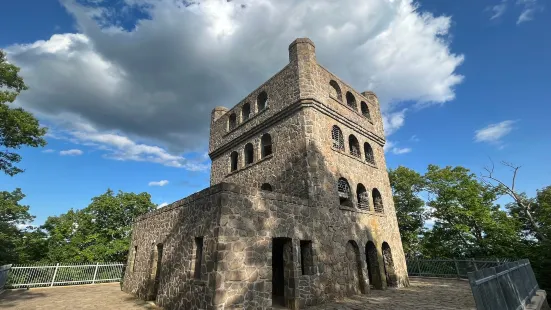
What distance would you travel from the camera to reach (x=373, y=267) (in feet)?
39.3

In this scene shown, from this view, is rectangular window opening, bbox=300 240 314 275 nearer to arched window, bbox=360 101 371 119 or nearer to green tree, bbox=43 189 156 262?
arched window, bbox=360 101 371 119

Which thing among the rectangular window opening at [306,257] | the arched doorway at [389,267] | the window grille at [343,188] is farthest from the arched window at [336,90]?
the rectangular window opening at [306,257]

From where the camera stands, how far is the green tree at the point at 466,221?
2025cm

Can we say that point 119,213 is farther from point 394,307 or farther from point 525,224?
point 525,224

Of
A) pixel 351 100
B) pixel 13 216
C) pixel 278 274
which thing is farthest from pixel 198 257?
pixel 13 216

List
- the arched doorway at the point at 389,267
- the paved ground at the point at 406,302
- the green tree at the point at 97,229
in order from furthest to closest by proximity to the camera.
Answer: the green tree at the point at 97,229 < the arched doorway at the point at 389,267 < the paved ground at the point at 406,302

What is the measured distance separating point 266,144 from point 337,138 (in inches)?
147

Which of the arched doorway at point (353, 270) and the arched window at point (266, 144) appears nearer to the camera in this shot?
the arched doorway at point (353, 270)

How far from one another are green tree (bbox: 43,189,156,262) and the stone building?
14013 mm

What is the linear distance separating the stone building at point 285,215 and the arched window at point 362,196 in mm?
57

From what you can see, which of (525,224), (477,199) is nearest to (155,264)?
(477,199)

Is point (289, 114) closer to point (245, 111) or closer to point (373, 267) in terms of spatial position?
point (245, 111)

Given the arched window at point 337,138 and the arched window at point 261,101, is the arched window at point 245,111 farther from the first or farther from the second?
the arched window at point 337,138

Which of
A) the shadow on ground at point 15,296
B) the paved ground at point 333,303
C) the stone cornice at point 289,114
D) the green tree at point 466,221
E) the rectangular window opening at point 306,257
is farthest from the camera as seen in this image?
the green tree at point 466,221
